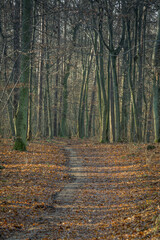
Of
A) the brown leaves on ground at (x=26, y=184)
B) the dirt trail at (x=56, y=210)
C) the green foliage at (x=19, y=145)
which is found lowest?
the dirt trail at (x=56, y=210)

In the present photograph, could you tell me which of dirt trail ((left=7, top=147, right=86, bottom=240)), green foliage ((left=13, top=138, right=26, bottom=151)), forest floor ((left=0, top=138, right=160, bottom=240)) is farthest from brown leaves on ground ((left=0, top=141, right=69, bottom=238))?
green foliage ((left=13, top=138, right=26, bottom=151))

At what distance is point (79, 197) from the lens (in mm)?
8789

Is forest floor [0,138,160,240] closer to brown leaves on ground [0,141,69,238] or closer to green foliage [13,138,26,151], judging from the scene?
brown leaves on ground [0,141,69,238]

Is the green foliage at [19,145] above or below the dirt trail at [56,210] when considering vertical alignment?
above

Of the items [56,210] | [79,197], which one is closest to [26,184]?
[79,197]

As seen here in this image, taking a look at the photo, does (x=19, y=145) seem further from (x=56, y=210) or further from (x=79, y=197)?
(x=56, y=210)

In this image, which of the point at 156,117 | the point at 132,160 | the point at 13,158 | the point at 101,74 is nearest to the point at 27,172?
the point at 13,158

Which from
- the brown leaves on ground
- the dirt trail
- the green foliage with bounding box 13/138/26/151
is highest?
the green foliage with bounding box 13/138/26/151

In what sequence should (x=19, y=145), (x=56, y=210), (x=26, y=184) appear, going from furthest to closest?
(x=19, y=145) < (x=26, y=184) < (x=56, y=210)

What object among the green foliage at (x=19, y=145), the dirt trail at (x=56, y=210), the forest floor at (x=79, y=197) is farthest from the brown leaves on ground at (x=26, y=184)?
the green foliage at (x=19, y=145)

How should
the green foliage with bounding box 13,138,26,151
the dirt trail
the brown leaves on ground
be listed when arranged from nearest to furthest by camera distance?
the dirt trail
the brown leaves on ground
the green foliage with bounding box 13,138,26,151

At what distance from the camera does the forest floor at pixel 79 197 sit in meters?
5.94

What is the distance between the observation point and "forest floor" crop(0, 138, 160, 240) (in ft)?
19.5

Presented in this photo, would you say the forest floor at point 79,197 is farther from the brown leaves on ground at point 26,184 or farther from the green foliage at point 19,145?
the green foliage at point 19,145
